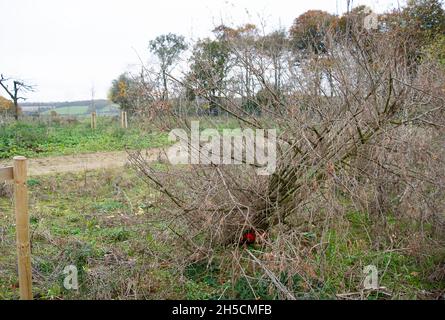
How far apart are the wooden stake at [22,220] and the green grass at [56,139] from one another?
653 cm

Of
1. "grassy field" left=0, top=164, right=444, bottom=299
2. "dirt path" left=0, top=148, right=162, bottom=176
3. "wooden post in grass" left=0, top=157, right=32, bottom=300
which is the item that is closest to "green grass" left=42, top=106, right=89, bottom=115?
"dirt path" left=0, top=148, right=162, bottom=176

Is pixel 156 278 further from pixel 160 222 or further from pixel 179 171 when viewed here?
pixel 179 171

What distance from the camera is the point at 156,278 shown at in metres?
3.95

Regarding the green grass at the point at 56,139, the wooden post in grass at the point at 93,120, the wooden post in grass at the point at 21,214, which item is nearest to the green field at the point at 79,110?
the wooden post in grass at the point at 93,120

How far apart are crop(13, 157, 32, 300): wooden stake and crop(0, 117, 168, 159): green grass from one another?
21.4 ft

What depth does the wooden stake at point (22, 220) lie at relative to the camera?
11.0 ft

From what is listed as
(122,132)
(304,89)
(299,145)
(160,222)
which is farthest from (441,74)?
(122,132)

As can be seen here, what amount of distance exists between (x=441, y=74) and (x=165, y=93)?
3516 mm

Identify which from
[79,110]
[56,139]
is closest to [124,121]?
[56,139]

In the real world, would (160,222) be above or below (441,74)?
below

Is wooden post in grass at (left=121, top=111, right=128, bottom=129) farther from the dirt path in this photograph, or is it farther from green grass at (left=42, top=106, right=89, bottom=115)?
the dirt path

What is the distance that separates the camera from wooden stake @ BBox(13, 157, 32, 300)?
11.0 ft
